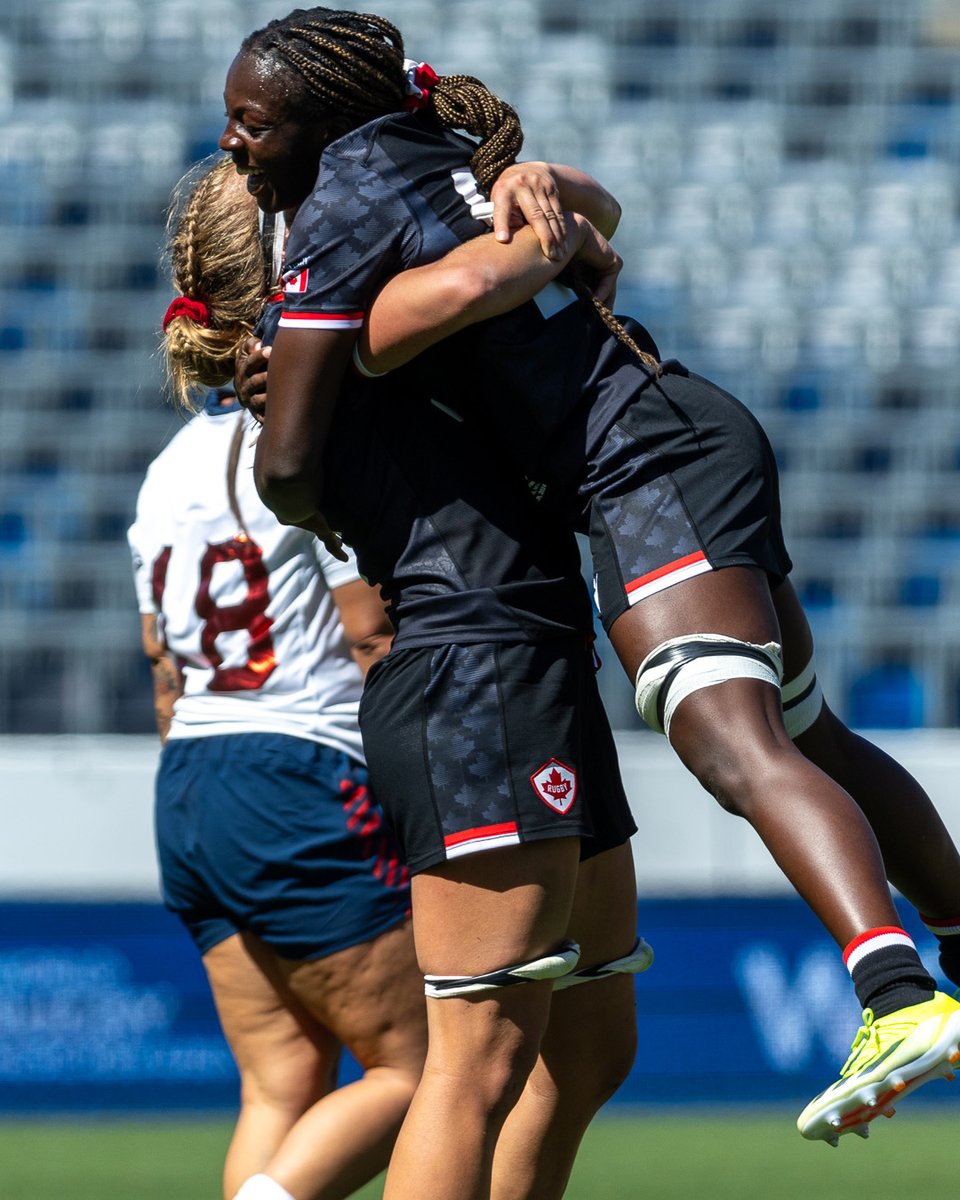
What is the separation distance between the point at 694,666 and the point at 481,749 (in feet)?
0.99

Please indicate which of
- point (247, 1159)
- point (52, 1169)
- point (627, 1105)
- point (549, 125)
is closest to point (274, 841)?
point (247, 1159)

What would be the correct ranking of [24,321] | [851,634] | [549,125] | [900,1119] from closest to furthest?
[900,1119]
[851,634]
[24,321]
[549,125]

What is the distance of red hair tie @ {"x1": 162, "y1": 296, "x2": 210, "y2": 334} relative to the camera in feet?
8.61

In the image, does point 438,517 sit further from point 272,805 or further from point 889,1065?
point 272,805

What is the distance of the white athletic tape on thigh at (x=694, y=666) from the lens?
1.96m

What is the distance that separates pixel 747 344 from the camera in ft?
25.6

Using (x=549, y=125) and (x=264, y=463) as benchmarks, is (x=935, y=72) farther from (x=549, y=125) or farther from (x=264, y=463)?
(x=264, y=463)

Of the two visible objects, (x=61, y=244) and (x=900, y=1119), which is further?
(x=61, y=244)

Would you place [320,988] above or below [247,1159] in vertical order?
above

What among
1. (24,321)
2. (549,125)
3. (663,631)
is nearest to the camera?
(663,631)

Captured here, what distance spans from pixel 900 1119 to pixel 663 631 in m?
4.09

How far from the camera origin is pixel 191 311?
2.63 meters

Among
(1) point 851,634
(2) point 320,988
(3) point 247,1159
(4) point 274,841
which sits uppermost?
(4) point 274,841

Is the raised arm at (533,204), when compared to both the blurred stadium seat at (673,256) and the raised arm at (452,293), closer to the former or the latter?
the raised arm at (452,293)
